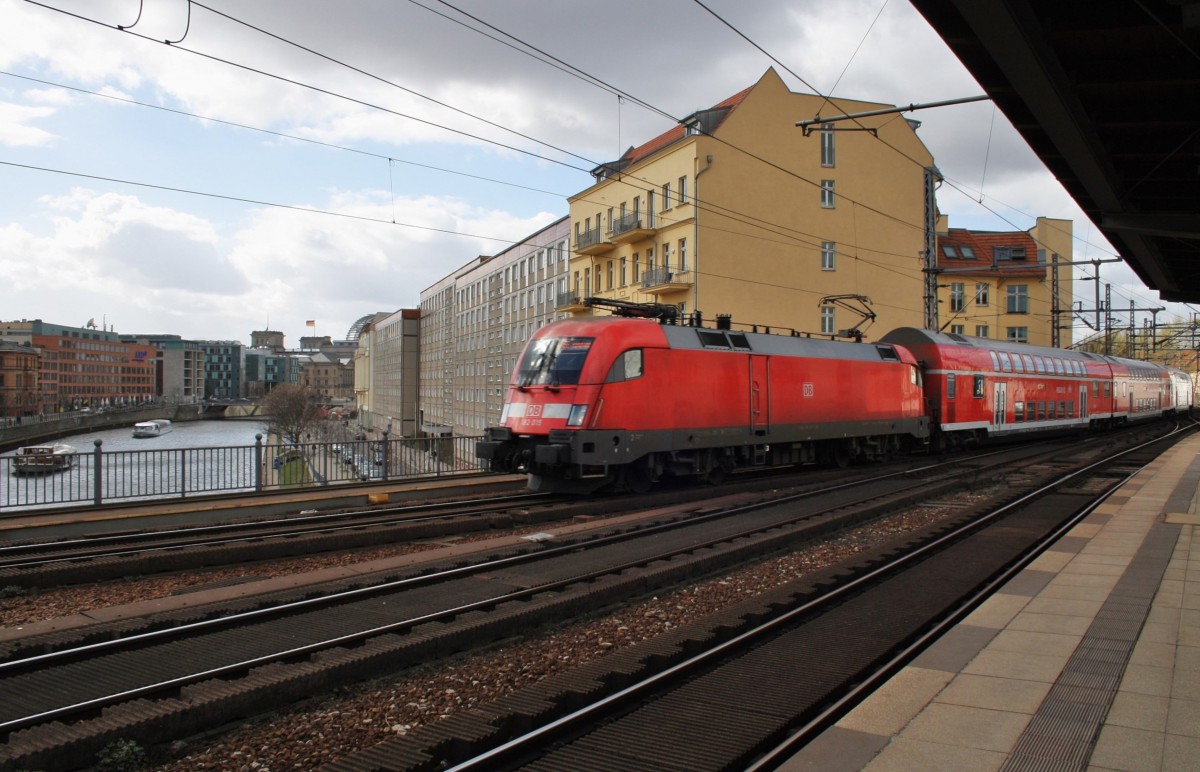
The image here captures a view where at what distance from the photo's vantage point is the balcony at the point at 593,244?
39.8 meters

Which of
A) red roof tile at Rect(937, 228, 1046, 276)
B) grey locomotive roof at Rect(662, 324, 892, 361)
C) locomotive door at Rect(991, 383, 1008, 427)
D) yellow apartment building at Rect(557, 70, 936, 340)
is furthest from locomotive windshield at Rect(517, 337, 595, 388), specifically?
red roof tile at Rect(937, 228, 1046, 276)

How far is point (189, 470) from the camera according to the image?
1440 centimetres

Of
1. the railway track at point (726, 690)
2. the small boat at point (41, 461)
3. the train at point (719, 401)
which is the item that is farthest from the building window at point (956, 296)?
the small boat at point (41, 461)

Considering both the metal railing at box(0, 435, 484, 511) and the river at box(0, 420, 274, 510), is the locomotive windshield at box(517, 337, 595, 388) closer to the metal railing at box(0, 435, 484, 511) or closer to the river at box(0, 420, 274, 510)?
the metal railing at box(0, 435, 484, 511)

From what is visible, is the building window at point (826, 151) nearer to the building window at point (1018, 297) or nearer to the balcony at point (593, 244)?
the balcony at point (593, 244)

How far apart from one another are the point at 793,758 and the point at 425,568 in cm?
551

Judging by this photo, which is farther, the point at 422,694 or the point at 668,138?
the point at 668,138

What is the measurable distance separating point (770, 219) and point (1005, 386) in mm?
12194

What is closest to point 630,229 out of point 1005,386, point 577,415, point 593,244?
point 593,244

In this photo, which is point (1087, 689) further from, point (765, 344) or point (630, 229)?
point (630, 229)

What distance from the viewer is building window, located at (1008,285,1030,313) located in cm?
4731

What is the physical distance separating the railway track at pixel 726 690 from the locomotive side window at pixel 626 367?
644 cm

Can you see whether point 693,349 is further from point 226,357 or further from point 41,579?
point 226,357

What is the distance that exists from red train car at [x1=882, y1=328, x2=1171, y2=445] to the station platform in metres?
17.0
